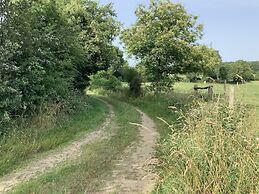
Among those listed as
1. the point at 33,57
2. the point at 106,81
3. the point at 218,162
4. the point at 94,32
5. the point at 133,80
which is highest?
the point at 94,32

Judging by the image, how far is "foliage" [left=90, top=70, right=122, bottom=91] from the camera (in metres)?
40.5

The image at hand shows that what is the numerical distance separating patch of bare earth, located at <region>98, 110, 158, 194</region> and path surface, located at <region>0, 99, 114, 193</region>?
1516 millimetres

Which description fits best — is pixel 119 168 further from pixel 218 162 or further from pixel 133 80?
→ pixel 133 80

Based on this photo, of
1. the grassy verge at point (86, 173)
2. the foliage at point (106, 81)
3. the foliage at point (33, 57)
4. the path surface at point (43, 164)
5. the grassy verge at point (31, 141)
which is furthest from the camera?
the foliage at point (106, 81)

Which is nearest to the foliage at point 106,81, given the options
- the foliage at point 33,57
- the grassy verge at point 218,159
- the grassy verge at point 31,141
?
the foliage at point 33,57

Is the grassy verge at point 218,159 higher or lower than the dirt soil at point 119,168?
higher

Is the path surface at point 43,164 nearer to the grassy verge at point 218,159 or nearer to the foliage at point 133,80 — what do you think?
the grassy verge at point 218,159

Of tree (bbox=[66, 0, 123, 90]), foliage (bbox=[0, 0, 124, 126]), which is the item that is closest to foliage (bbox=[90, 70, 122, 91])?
tree (bbox=[66, 0, 123, 90])

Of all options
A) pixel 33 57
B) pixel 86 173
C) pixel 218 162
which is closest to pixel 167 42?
pixel 33 57

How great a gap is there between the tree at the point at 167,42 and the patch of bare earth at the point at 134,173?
13.3 metres

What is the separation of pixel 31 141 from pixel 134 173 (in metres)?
3.65

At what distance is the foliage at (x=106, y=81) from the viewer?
40522 mm

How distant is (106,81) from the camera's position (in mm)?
42656

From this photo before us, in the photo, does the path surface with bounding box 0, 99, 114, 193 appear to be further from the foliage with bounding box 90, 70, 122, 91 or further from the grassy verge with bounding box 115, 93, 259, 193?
the foliage with bounding box 90, 70, 122, 91
